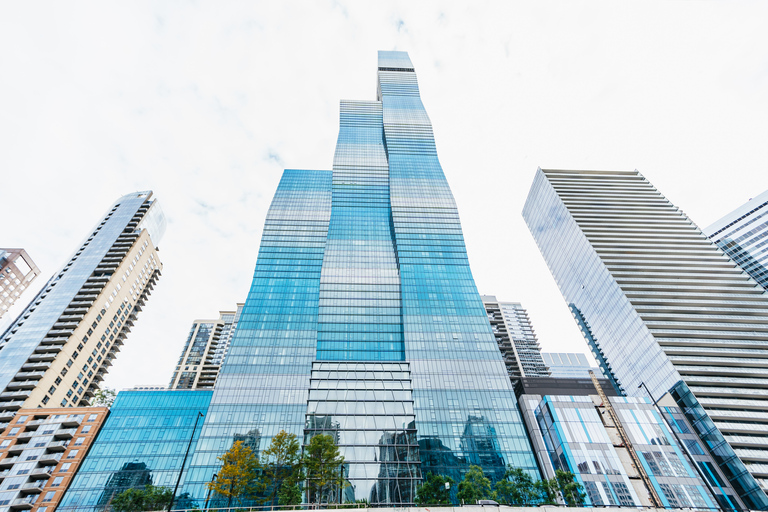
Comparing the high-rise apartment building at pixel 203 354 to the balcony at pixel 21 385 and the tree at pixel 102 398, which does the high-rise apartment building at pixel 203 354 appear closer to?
the tree at pixel 102 398

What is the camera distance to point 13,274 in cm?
15550

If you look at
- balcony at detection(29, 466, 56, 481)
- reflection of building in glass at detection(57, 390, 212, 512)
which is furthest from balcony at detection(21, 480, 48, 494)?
→ reflection of building in glass at detection(57, 390, 212, 512)

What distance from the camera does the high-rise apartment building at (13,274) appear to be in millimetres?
151000

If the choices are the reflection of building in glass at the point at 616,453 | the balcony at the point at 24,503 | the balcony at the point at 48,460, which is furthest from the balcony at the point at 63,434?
the reflection of building in glass at the point at 616,453

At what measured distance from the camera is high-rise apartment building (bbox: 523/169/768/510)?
89.0 m

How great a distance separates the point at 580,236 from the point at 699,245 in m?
37.1

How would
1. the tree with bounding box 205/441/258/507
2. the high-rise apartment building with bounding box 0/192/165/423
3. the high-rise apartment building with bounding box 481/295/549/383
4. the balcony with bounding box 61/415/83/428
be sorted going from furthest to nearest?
1. the high-rise apartment building with bounding box 481/295/549/383
2. the high-rise apartment building with bounding box 0/192/165/423
3. the balcony with bounding box 61/415/83/428
4. the tree with bounding box 205/441/258/507

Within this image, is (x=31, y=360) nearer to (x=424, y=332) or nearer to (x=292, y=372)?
(x=292, y=372)

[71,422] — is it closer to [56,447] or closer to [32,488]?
[56,447]

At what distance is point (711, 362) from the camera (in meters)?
99.6

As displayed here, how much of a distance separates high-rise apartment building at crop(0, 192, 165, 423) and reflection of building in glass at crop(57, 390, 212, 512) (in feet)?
99.7

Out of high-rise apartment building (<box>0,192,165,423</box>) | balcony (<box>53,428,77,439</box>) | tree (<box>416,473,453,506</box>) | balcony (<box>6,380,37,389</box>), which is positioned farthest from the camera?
high-rise apartment building (<box>0,192,165,423</box>)

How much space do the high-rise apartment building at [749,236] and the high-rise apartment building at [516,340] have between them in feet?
257

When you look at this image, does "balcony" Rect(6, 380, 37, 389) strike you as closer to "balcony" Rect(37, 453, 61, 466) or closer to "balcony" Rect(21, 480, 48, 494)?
"balcony" Rect(37, 453, 61, 466)
